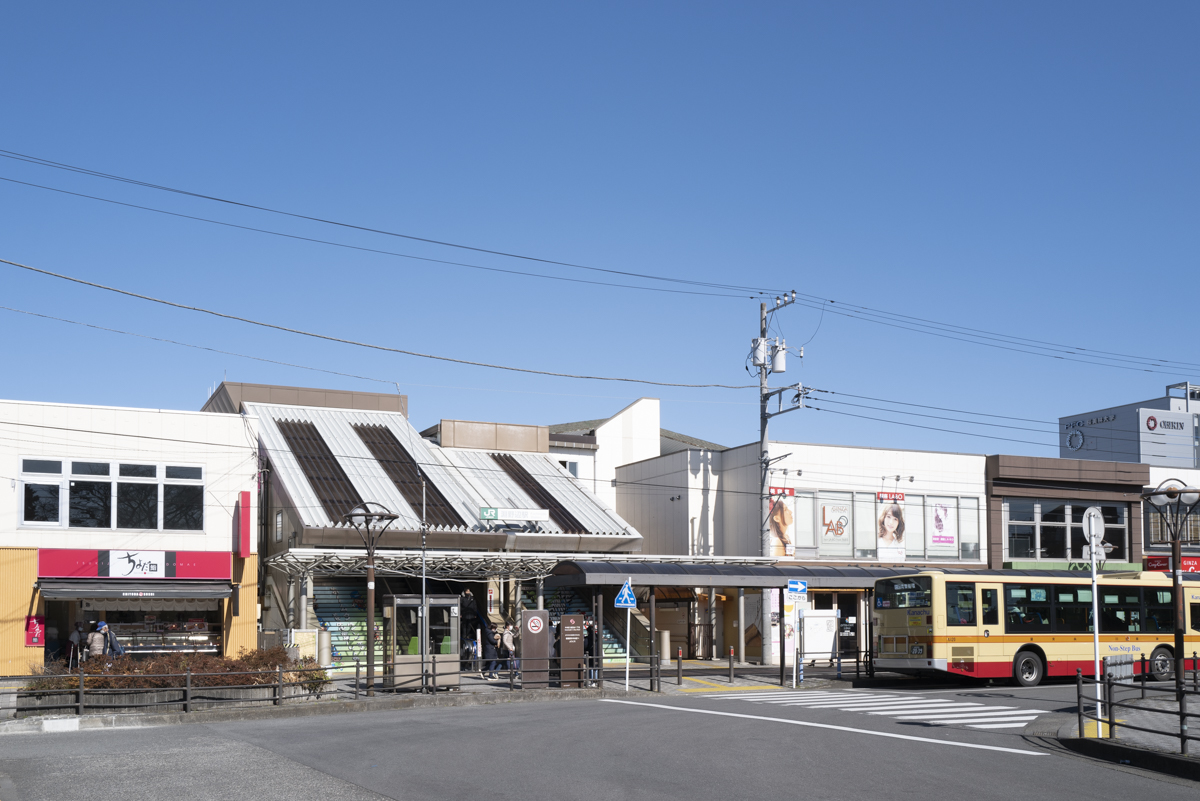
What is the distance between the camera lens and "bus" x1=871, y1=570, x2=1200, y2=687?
27922 millimetres

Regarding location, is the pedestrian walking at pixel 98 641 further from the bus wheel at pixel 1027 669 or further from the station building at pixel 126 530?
the bus wheel at pixel 1027 669

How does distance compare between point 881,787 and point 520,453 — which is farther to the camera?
point 520,453

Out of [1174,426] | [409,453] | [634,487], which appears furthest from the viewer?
[1174,426]

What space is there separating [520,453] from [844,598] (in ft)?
44.7

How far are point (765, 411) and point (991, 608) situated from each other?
1302 cm

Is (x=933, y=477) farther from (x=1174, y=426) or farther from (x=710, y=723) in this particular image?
(x=1174, y=426)

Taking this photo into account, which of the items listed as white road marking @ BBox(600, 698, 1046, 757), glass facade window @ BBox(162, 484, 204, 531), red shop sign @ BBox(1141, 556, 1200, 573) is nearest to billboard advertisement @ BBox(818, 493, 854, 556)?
red shop sign @ BBox(1141, 556, 1200, 573)

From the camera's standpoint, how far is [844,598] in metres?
42.3

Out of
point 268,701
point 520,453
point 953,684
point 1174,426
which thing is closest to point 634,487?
point 520,453

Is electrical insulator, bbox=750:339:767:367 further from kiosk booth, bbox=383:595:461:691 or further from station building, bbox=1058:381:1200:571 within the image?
station building, bbox=1058:381:1200:571

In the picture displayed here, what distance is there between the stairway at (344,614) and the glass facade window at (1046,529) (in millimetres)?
25112

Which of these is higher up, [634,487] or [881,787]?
[634,487]

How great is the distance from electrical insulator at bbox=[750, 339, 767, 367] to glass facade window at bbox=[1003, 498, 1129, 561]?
12.7 m

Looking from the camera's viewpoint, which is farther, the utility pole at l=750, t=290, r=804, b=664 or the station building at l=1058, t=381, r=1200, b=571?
the station building at l=1058, t=381, r=1200, b=571
